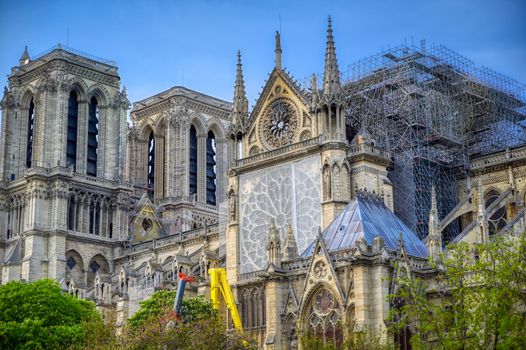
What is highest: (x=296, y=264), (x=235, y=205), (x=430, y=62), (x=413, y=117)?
(x=430, y=62)

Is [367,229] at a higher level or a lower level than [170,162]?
lower

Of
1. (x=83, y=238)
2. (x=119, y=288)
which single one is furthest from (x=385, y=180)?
(x=83, y=238)

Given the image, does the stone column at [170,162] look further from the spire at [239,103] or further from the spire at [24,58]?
the spire at [239,103]

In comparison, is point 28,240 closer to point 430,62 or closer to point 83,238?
point 83,238

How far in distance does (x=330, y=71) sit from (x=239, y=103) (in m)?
6.24

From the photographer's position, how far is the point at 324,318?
36375 mm

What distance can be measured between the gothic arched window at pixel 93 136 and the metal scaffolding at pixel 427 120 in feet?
98.0

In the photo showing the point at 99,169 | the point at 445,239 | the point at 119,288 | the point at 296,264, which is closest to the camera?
the point at 296,264

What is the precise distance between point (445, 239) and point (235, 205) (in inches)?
463

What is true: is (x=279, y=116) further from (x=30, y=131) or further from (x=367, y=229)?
(x=30, y=131)

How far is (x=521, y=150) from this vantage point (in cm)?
5381

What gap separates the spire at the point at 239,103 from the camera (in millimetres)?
54094

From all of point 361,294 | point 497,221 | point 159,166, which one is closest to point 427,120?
point 497,221

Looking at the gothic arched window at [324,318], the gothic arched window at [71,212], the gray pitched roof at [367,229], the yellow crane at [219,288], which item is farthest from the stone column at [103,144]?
the gothic arched window at [324,318]
